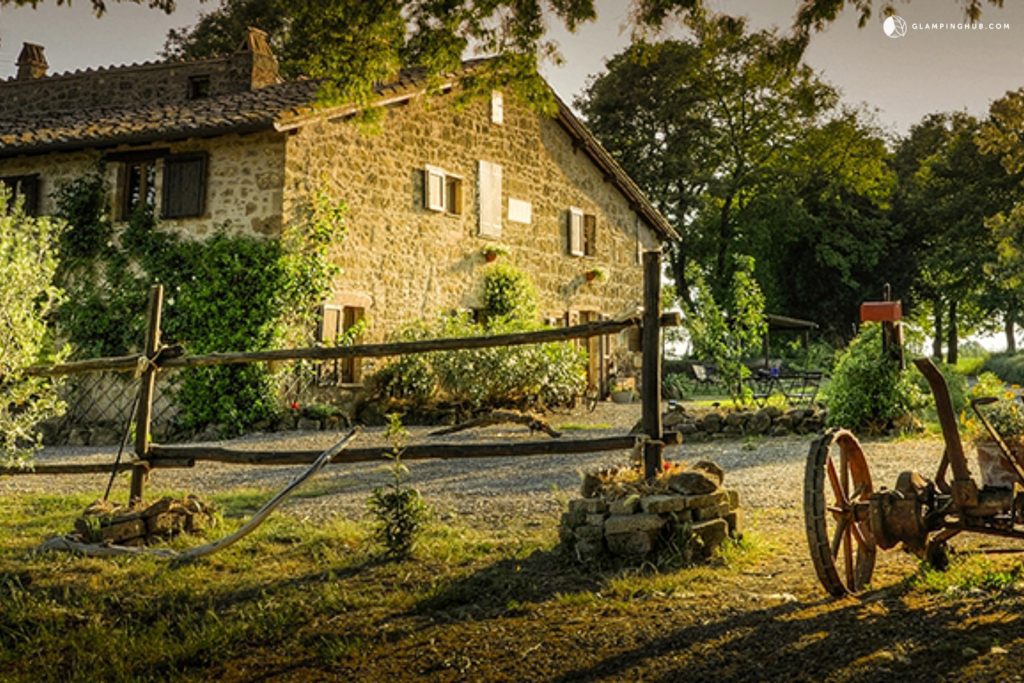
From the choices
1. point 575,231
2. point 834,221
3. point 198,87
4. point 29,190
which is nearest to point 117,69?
point 198,87

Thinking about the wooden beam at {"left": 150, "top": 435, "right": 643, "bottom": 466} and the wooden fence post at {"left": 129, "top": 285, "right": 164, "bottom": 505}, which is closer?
the wooden beam at {"left": 150, "top": 435, "right": 643, "bottom": 466}

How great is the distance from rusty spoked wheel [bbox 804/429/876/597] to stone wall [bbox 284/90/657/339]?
10424 mm

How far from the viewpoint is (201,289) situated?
1398 centimetres

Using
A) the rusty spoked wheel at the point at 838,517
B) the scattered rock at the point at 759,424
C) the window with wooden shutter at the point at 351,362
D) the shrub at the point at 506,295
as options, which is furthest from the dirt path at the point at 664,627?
the shrub at the point at 506,295

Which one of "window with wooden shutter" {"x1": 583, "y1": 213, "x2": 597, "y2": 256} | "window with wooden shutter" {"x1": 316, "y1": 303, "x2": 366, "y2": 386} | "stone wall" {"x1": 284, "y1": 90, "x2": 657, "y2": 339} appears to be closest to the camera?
"window with wooden shutter" {"x1": 316, "y1": 303, "x2": 366, "y2": 386}

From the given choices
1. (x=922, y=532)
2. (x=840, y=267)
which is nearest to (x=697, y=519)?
(x=922, y=532)

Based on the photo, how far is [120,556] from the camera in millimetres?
5500

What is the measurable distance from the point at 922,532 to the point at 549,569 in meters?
1.93

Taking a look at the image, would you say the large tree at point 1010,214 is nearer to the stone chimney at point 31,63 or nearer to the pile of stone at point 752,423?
the pile of stone at point 752,423

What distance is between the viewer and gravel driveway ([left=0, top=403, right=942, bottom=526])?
7359mm

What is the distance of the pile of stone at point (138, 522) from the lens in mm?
5770

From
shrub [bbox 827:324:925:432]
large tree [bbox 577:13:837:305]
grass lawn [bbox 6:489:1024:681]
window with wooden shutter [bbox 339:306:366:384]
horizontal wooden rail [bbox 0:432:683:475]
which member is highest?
large tree [bbox 577:13:837:305]

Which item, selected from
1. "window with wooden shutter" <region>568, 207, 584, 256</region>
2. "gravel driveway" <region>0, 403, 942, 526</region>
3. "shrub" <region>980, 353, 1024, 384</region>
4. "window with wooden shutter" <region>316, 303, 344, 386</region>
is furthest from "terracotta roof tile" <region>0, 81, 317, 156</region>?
"shrub" <region>980, 353, 1024, 384</region>

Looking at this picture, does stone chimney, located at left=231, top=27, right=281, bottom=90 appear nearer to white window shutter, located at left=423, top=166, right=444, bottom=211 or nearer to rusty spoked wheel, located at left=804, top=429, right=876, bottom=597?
white window shutter, located at left=423, top=166, right=444, bottom=211
